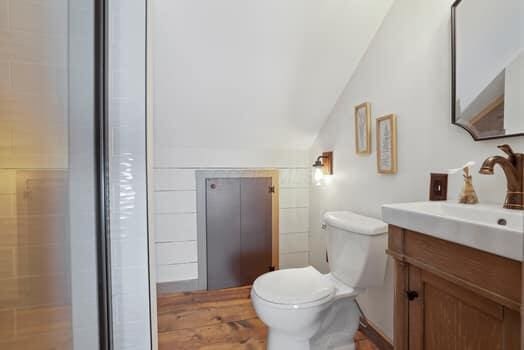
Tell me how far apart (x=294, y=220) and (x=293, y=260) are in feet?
1.22

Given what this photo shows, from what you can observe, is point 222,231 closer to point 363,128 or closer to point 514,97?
point 363,128

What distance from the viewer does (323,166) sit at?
2240 mm

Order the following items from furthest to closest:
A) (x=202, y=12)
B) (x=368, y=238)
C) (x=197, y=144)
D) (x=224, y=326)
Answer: (x=197, y=144) < (x=224, y=326) < (x=202, y=12) < (x=368, y=238)

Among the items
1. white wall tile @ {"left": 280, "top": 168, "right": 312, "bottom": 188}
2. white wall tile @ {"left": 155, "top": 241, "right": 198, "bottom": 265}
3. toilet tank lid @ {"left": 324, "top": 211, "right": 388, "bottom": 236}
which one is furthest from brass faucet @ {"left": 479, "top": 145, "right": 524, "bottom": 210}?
white wall tile @ {"left": 155, "top": 241, "right": 198, "bottom": 265}

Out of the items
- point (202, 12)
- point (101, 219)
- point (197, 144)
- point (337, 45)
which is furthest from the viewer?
point (197, 144)

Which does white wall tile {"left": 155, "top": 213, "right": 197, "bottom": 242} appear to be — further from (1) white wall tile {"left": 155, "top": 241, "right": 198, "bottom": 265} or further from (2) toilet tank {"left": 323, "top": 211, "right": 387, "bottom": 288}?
(2) toilet tank {"left": 323, "top": 211, "right": 387, "bottom": 288}

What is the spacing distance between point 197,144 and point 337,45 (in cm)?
126

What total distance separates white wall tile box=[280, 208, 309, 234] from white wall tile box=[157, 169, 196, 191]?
0.84 m

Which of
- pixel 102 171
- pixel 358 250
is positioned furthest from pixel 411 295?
pixel 102 171

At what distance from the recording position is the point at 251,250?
8.20 feet

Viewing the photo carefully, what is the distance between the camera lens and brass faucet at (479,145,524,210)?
3.04ft

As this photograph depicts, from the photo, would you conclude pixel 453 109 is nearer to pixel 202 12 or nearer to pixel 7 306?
pixel 202 12

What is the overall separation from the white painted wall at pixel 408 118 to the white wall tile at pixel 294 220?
2.14 ft

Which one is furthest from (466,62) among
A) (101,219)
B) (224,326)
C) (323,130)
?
(224,326)
